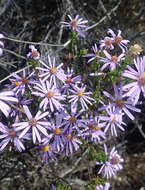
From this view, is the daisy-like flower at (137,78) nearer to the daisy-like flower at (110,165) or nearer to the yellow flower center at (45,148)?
the yellow flower center at (45,148)

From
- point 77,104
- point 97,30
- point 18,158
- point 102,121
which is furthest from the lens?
point 97,30

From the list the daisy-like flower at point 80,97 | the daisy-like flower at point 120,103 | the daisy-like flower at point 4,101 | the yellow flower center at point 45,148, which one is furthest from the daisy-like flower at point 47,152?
the daisy-like flower at point 4,101

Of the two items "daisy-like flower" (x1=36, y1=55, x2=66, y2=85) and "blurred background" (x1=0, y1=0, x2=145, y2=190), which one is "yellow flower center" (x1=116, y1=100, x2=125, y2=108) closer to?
"daisy-like flower" (x1=36, y1=55, x2=66, y2=85)

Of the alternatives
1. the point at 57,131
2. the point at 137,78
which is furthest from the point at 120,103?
the point at 57,131

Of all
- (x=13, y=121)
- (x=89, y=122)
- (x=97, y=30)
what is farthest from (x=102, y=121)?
(x=97, y=30)

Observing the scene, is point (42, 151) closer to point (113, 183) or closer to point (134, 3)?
point (113, 183)
